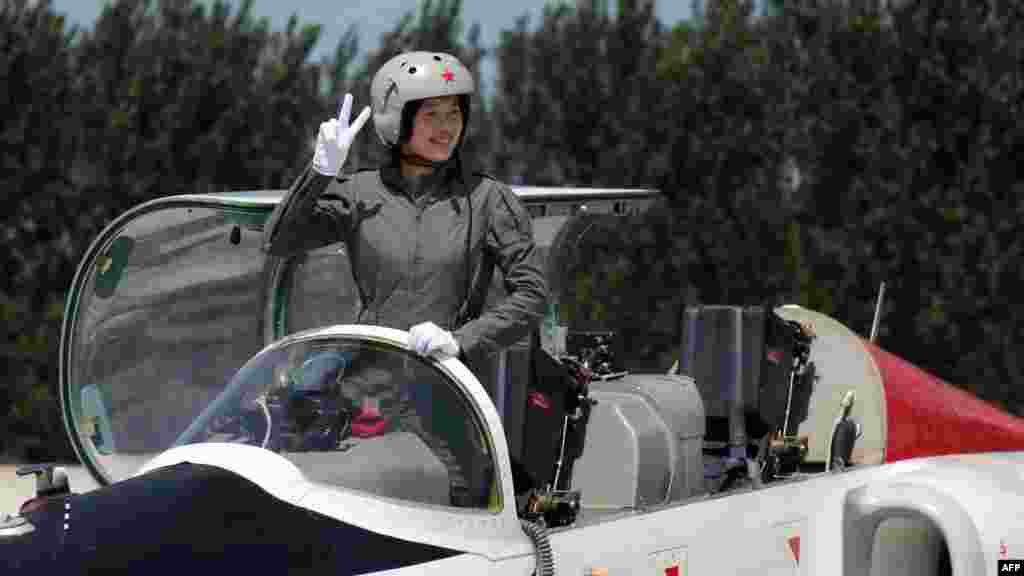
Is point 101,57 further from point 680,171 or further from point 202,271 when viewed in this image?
point 202,271

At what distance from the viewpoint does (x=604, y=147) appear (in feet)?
86.0

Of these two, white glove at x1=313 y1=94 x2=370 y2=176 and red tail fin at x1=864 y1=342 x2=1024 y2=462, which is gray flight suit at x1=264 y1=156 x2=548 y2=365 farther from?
red tail fin at x1=864 y1=342 x2=1024 y2=462

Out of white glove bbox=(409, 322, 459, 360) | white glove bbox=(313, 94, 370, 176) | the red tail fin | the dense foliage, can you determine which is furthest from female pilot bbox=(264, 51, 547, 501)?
the dense foliage

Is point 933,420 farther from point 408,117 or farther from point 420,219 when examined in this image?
point 408,117

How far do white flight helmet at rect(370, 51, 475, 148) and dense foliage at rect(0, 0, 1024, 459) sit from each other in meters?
15.2

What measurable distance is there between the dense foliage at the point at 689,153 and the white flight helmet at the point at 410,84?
1517cm

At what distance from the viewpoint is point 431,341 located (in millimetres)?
5055

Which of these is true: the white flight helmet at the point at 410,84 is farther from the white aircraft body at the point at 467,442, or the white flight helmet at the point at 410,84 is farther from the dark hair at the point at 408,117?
the white aircraft body at the point at 467,442

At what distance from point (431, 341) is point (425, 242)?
2.06ft

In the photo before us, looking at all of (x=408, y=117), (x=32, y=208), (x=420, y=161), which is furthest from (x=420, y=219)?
(x=32, y=208)

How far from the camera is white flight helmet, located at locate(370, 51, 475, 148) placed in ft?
18.7

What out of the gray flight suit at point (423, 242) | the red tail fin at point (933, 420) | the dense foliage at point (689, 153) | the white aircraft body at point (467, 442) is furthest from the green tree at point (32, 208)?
the gray flight suit at point (423, 242)

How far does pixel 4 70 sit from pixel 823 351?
18884 mm

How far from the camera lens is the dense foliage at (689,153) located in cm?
2258
